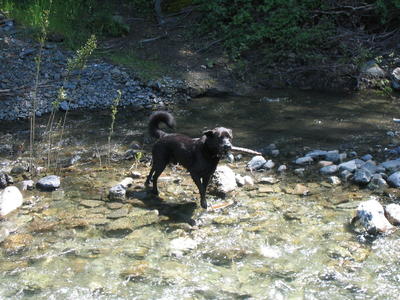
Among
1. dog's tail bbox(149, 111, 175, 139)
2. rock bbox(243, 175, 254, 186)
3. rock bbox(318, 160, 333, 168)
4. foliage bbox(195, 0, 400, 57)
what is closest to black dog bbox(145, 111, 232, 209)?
dog's tail bbox(149, 111, 175, 139)

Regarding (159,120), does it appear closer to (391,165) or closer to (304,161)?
(304,161)

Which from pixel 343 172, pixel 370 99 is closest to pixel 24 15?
pixel 370 99

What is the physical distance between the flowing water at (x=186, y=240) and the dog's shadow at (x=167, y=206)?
0.5 inches

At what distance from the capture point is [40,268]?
5199 mm

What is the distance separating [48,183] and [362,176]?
14.5ft

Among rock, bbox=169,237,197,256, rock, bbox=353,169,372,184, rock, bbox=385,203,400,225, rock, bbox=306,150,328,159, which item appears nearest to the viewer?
rock, bbox=169,237,197,256

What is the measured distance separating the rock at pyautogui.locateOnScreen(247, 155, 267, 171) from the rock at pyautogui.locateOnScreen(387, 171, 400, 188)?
189 cm

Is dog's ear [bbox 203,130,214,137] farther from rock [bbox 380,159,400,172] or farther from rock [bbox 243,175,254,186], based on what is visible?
rock [bbox 380,159,400,172]

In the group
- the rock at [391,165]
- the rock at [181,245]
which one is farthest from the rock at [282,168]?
→ the rock at [181,245]

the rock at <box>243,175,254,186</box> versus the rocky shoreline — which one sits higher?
the rock at <box>243,175,254,186</box>

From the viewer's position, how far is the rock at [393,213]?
600 cm

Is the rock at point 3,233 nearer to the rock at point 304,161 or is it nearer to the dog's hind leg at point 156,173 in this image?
the dog's hind leg at point 156,173

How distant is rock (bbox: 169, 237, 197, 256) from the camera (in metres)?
5.56

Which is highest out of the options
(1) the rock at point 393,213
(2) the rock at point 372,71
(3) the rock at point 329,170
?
(1) the rock at point 393,213
